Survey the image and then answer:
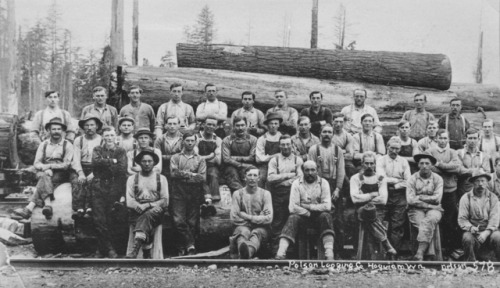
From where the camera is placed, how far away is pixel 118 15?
12.2 metres

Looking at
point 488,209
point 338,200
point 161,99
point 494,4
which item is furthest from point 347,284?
point 161,99

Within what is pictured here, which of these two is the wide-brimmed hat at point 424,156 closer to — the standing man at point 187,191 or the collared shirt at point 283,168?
the collared shirt at point 283,168

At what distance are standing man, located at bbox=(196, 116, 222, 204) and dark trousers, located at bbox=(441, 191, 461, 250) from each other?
3.30m

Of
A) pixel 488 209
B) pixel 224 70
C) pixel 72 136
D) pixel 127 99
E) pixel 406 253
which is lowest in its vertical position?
pixel 406 253

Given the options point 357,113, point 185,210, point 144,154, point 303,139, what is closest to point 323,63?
point 357,113

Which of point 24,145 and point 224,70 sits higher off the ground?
point 224,70

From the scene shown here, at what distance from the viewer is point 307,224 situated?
22.2 feet

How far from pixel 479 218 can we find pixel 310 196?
226cm

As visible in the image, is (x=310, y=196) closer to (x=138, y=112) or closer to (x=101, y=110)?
(x=138, y=112)

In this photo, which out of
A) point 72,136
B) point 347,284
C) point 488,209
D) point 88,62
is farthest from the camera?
point 88,62

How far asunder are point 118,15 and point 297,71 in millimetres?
4665

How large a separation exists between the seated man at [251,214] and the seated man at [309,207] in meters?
0.28

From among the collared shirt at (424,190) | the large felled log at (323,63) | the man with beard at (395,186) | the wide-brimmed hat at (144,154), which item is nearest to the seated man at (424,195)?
the collared shirt at (424,190)

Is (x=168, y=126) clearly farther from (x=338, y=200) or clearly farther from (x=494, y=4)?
(x=494, y=4)
